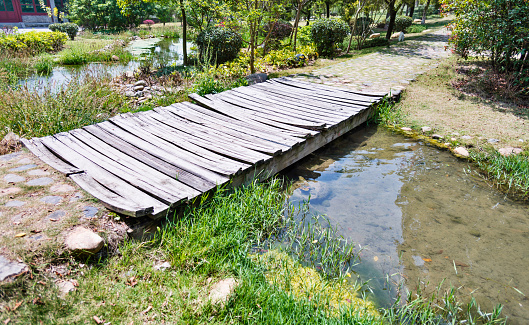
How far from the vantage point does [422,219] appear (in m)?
3.77

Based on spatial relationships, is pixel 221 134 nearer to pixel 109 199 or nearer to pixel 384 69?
pixel 109 199

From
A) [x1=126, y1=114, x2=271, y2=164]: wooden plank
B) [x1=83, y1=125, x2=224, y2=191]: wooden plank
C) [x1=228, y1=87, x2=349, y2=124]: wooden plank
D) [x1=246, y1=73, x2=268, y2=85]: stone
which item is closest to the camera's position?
[x1=83, y1=125, x2=224, y2=191]: wooden plank

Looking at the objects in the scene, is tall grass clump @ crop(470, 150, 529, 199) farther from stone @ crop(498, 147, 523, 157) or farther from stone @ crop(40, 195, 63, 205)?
stone @ crop(40, 195, 63, 205)

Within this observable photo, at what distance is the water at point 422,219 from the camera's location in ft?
9.48

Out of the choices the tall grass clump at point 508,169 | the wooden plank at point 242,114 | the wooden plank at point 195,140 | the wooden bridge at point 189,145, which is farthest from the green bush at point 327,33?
the wooden plank at point 195,140

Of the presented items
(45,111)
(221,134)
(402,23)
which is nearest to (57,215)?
(221,134)

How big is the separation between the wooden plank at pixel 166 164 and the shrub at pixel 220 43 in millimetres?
6612

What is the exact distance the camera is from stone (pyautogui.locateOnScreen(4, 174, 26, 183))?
3.16m

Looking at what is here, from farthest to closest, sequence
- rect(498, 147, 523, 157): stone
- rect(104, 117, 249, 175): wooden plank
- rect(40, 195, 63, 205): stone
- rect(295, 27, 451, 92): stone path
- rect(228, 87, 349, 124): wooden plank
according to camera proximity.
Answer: rect(295, 27, 451, 92): stone path, rect(228, 87, 349, 124): wooden plank, rect(498, 147, 523, 157): stone, rect(104, 117, 249, 175): wooden plank, rect(40, 195, 63, 205): stone

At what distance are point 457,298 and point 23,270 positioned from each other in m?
3.35

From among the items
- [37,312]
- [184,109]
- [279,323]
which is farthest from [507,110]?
[37,312]

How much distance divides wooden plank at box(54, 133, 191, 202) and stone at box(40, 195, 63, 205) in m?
0.61

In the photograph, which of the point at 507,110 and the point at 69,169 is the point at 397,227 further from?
the point at 507,110

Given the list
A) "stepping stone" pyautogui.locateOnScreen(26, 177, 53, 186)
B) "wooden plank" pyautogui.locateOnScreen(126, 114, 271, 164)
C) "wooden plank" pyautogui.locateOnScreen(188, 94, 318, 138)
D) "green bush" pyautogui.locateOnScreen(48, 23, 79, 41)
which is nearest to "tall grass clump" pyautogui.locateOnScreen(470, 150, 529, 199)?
"wooden plank" pyautogui.locateOnScreen(188, 94, 318, 138)
